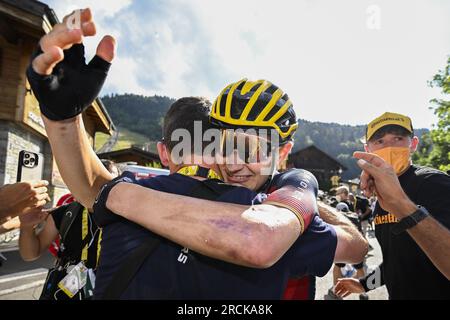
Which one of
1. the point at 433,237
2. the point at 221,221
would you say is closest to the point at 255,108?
the point at 221,221

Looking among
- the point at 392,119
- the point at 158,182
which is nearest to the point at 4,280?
the point at 158,182

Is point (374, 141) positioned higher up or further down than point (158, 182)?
higher up

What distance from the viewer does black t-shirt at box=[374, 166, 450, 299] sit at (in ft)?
8.57

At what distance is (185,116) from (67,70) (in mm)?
821

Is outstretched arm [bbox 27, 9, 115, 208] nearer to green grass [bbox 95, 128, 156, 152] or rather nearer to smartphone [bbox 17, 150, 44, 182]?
smartphone [bbox 17, 150, 44, 182]

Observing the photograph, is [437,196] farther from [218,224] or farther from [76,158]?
[76,158]

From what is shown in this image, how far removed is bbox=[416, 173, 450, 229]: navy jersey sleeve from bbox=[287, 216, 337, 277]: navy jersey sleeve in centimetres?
157

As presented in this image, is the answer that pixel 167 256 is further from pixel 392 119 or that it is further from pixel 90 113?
pixel 90 113

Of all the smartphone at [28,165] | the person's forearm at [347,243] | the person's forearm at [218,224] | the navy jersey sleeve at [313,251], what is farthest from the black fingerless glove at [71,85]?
the smartphone at [28,165]

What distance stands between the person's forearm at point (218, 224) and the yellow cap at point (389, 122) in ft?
8.63

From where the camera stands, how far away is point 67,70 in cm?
154

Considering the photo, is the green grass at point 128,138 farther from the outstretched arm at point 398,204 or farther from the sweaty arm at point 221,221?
the sweaty arm at point 221,221
